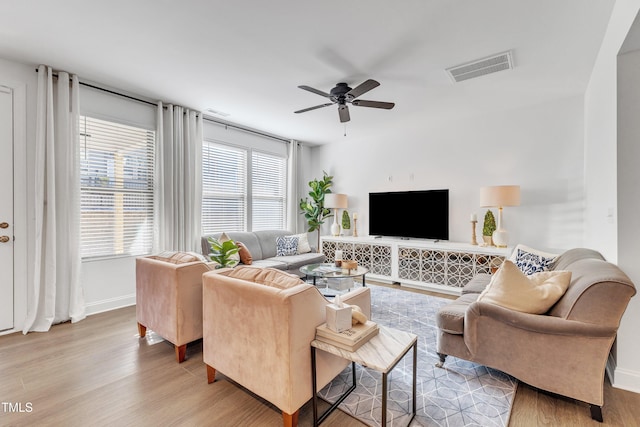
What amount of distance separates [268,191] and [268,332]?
170 inches

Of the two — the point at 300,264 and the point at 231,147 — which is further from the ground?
the point at 231,147

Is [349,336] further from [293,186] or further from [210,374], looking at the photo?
[293,186]

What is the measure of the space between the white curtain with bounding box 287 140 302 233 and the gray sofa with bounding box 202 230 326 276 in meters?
0.88

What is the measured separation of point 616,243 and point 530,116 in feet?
8.35

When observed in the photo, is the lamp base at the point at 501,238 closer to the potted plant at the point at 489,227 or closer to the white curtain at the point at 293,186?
the potted plant at the point at 489,227

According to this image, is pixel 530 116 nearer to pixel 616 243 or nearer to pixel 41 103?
pixel 616 243

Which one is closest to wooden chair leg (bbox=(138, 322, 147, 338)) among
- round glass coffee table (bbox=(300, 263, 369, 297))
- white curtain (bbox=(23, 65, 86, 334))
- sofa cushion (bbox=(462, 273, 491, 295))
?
white curtain (bbox=(23, 65, 86, 334))

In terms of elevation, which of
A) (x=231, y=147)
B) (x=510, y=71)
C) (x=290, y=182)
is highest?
(x=510, y=71)

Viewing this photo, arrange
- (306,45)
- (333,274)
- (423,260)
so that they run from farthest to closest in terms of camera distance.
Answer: (423,260) → (333,274) → (306,45)

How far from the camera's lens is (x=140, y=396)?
1.88m

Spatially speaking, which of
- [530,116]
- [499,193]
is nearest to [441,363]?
[499,193]

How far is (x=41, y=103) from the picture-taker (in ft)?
9.62

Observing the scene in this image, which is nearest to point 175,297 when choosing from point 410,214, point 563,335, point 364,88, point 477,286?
point 364,88

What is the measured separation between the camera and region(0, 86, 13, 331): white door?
2797 millimetres
